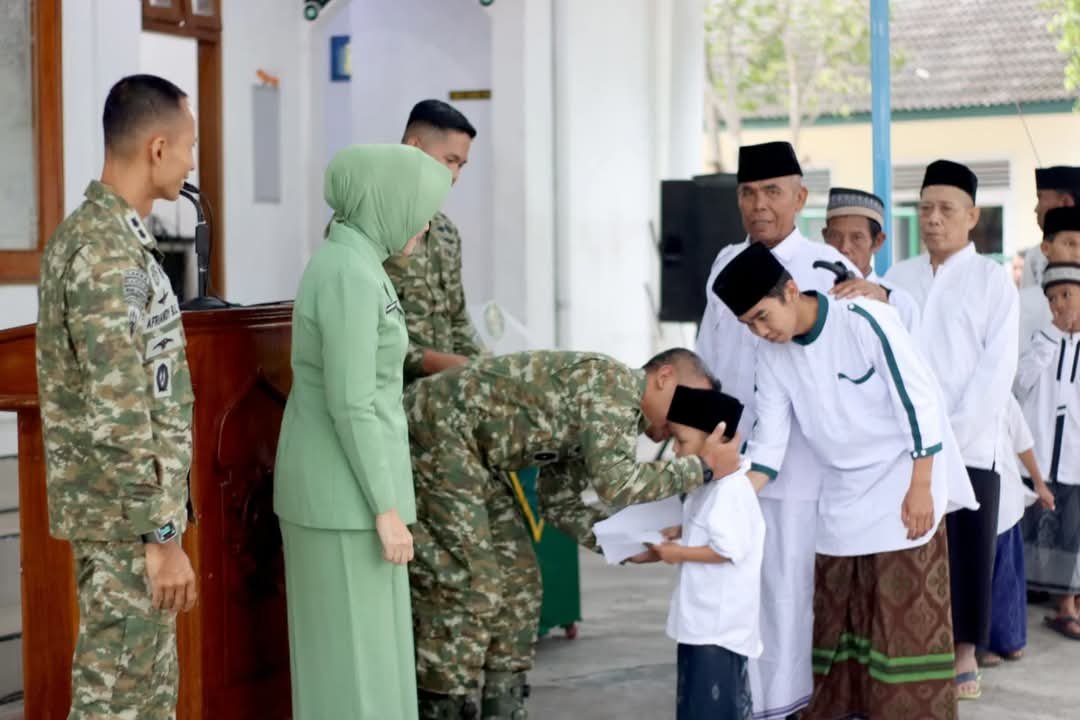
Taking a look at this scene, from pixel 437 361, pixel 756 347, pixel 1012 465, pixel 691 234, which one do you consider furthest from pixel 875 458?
pixel 691 234

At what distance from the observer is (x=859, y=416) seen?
150 inches

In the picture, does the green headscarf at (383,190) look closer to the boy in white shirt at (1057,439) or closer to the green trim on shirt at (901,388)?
the green trim on shirt at (901,388)

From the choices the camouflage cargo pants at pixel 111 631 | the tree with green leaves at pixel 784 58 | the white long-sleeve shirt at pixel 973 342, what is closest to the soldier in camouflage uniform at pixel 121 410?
the camouflage cargo pants at pixel 111 631

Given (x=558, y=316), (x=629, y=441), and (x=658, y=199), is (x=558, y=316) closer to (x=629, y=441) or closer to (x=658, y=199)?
(x=658, y=199)

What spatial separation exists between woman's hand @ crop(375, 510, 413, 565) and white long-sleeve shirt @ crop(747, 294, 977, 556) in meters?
1.16

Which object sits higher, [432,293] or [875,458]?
[432,293]

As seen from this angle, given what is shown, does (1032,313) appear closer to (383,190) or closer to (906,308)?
(906,308)

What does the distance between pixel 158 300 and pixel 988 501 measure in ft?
9.92

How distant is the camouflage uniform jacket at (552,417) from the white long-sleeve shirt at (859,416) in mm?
481

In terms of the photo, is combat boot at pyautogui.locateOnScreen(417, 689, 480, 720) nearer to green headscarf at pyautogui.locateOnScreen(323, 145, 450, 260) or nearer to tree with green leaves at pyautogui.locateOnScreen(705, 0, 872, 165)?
green headscarf at pyautogui.locateOnScreen(323, 145, 450, 260)

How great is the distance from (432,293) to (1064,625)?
2957 mm

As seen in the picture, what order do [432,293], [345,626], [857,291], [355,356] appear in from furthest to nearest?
[432,293]
[857,291]
[345,626]
[355,356]

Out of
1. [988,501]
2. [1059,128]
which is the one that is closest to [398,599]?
[988,501]

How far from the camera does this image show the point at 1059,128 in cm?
1823
